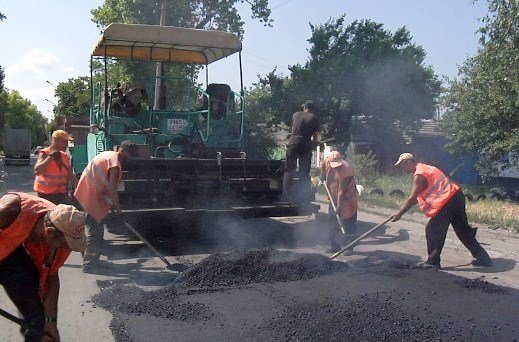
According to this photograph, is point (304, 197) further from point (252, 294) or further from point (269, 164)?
point (252, 294)

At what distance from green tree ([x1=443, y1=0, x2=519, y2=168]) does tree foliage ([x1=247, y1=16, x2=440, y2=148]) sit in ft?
17.1

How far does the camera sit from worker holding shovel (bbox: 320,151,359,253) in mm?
7406

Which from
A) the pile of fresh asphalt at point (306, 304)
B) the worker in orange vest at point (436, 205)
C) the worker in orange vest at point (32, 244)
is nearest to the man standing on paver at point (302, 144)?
the worker in orange vest at point (436, 205)

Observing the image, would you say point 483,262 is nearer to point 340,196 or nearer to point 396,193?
point 340,196

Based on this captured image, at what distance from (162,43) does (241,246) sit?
3238mm

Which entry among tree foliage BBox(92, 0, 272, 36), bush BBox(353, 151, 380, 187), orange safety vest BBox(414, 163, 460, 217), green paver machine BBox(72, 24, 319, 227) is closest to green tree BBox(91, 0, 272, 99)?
tree foliage BBox(92, 0, 272, 36)

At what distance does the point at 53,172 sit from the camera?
6789 mm

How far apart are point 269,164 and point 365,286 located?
3.02 meters

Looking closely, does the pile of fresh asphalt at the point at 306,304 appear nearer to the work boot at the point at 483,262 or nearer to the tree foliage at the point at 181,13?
the work boot at the point at 483,262

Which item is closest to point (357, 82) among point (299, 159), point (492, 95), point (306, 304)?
point (492, 95)

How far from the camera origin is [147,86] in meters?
8.70

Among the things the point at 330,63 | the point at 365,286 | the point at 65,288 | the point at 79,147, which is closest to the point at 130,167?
the point at 65,288

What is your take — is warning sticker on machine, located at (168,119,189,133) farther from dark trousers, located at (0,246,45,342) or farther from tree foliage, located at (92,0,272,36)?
tree foliage, located at (92,0,272,36)

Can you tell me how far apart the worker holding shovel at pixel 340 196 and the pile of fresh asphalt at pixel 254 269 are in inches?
42.0
